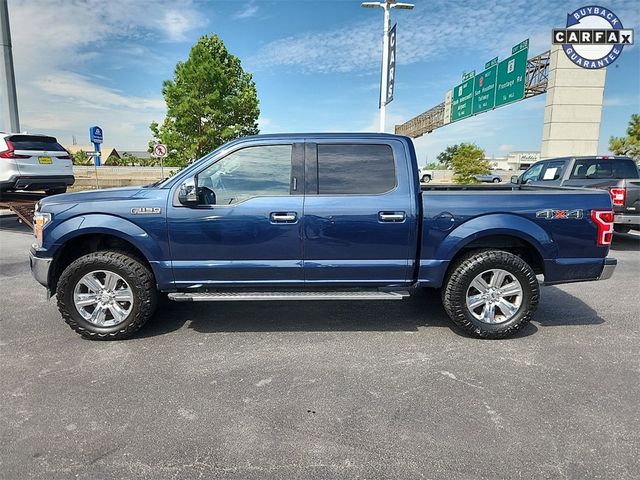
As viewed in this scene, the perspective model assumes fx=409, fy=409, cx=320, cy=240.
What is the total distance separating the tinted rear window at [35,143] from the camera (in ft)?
28.8

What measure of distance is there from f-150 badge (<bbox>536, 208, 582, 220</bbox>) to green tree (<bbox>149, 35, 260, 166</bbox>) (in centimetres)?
1996

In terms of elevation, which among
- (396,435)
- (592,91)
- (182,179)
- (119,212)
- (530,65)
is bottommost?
(396,435)

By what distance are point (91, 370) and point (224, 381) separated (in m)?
1.13

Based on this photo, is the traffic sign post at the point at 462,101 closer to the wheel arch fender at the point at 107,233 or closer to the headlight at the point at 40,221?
the wheel arch fender at the point at 107,233

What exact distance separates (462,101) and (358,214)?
19.7 meters

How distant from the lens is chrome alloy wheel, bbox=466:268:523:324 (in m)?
3.91

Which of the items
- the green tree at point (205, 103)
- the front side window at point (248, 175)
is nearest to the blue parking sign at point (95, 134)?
the green tree at point (205, 103)

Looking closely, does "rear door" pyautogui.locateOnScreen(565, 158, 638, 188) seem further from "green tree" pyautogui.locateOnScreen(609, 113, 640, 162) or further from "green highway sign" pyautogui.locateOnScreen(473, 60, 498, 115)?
"green tree" pyautogui.locateOnScreen(609, 113, 640, 162)

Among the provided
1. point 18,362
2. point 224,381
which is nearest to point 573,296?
point 224,381

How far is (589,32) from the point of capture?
14539mm

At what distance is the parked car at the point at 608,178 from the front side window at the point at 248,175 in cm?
683

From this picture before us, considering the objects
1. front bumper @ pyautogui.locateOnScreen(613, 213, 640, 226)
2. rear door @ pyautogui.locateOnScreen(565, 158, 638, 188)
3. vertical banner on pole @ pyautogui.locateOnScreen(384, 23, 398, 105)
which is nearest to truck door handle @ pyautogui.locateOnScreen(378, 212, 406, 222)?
front bumper @ pyautogui.locateOnScreen(613, 213, 640, 226)

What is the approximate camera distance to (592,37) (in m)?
14.7

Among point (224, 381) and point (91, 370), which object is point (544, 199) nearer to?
point (224, 381)
